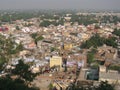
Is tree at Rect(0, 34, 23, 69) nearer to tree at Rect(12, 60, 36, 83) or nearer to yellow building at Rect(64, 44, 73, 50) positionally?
yellow building at Rect(64, 44, 73, 50)

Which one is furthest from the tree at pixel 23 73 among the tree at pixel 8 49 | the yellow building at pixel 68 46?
the yellow building at pixel 68 46

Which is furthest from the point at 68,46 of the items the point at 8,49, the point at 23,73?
the point at 23,73

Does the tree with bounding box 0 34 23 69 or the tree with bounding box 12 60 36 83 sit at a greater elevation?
the tree with bounding box 12 60 36 83

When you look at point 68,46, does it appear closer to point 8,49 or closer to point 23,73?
point 8,49

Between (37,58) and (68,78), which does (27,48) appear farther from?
(68,78)

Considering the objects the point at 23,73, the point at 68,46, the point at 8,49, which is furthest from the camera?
the point at 68,46

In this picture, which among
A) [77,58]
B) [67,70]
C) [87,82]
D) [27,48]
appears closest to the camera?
[87,82]

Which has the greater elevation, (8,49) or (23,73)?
(23,73)

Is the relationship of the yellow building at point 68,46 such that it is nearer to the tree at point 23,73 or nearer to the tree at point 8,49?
the tree at point 8,49

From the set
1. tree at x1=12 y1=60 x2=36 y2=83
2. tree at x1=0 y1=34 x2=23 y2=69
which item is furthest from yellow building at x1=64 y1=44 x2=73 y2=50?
tree at x1=12 y1=60 x2=36 y2=83

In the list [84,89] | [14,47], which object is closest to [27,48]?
[14,47]

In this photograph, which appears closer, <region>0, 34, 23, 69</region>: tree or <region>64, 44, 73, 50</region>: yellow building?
<region>0, 34, 23, 69</region>: tree
